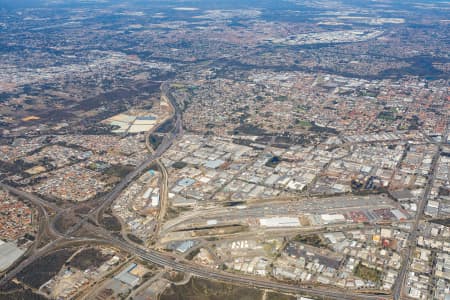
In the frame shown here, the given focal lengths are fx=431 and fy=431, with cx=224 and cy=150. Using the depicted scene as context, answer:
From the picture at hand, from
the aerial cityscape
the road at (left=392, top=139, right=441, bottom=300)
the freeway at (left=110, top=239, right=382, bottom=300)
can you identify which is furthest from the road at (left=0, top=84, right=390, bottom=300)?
the road at (left=392, top=139, right=441, bottom=300)

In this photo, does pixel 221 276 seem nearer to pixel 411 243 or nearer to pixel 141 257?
pixel 141 257

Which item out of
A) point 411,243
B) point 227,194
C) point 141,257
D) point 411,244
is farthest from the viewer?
point 227,194

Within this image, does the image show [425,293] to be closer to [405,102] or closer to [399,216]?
[399,216]

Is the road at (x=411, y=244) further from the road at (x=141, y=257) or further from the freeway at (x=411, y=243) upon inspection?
the road at (x=141, y=257)

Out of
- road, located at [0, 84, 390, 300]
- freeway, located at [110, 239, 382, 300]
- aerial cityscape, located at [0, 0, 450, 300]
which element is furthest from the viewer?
aerial cityscape, located at [0, 0, 450, 300]

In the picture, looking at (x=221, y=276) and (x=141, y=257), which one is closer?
(x=221, y=276)

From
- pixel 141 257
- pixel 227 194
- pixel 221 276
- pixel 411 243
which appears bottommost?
pixel 141 257

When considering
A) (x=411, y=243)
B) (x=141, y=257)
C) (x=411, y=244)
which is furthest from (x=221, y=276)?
(x=411, y=243)

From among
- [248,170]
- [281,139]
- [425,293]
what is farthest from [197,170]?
[425,293]

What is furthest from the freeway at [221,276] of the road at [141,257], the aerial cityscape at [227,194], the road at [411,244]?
the road at [411,244]

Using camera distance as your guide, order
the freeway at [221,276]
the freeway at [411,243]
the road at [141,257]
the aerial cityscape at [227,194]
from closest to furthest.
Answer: the freeway at [221,276] < the freeway at [411,243] < the road at [141,257] < the aerial cityscape at [227,194]

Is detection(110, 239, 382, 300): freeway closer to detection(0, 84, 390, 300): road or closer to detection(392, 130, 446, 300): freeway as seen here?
detection(0, 84, 390, 300): road
